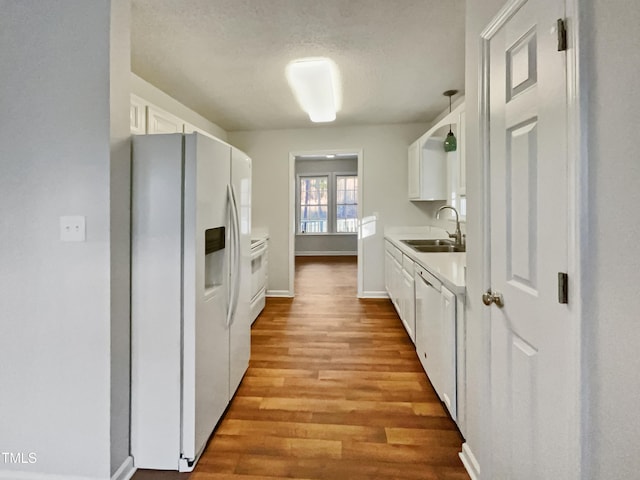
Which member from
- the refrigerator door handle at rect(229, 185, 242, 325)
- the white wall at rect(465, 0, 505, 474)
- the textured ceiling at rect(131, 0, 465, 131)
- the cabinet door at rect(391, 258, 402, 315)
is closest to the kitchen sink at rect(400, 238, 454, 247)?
the cabinet door at rect(391, 258, 402, 315)

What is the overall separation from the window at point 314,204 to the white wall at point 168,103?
4.62 meters

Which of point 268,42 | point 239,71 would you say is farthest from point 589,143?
point 239,71

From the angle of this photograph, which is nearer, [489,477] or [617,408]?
[617,408]

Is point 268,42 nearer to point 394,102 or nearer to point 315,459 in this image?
point 394,102

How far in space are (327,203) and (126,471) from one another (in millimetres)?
8041

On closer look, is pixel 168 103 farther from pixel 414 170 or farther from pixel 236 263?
pixel 414 170

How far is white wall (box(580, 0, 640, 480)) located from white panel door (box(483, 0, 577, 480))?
72 millimetres

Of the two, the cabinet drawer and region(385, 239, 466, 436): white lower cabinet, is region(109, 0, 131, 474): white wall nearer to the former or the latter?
region(385, 239, 466, 436): white lower cabinet

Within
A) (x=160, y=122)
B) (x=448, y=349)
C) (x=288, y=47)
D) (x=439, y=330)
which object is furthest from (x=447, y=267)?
(x=160, y=122)

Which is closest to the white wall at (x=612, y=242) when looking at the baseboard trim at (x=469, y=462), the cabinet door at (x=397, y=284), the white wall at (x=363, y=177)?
the baseboard trim at (x=469, y=462)

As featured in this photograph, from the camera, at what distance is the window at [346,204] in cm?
907

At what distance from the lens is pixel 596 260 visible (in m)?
0.78

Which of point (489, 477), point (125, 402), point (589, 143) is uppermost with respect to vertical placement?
point (589, 143)

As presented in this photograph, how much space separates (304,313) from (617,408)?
3.45 m
